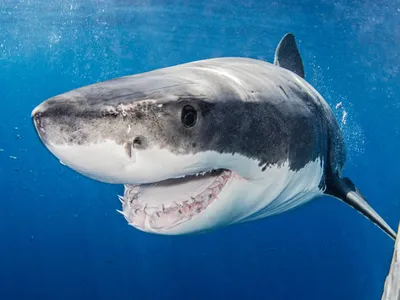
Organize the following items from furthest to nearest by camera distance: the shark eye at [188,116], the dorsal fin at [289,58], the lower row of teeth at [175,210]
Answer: the dorsal fin at [289,58] < the lower row of teeth at [175,210] < the shark eye at [188,116]

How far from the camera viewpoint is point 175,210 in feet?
6.64

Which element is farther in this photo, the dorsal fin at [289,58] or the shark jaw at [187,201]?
the dorsal fin at [289,58]

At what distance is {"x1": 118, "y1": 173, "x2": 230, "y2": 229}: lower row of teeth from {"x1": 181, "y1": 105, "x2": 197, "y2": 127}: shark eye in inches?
17.6

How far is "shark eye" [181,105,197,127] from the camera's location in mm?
1657

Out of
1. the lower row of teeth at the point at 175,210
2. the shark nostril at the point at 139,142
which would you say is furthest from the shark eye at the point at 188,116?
the lower row of teeth at the point at 175,210

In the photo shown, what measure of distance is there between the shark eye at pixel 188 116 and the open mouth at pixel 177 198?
38 centimetres

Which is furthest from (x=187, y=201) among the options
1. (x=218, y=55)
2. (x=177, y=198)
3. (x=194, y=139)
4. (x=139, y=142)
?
(x=218, y=55)

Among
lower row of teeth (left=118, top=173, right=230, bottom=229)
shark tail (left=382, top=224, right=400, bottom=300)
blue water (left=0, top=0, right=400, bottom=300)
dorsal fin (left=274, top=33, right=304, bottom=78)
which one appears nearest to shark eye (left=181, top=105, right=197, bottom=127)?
lower row of teeth (left=118, top=173, right=230, bottom=229)

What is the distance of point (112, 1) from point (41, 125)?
13.5 m

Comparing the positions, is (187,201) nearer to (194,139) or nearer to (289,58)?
(194,139)

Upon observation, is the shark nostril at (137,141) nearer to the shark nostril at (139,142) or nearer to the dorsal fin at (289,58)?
the shark nostril at (139,142)

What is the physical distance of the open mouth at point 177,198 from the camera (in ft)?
6.61

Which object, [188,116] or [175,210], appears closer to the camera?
[188,116]

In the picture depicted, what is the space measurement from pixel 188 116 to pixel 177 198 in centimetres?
50
